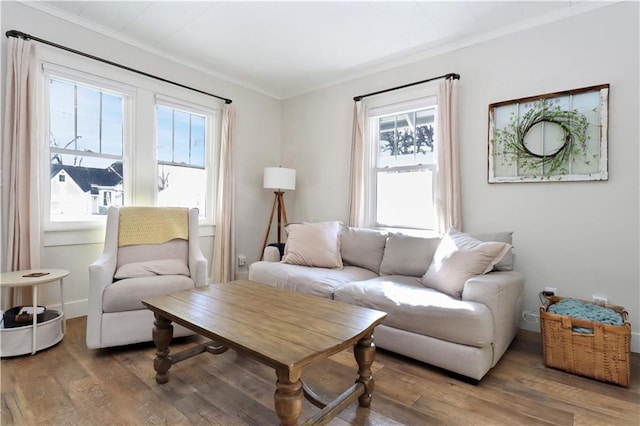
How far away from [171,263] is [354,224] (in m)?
1.93

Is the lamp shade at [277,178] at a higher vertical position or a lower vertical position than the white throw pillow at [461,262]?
higher

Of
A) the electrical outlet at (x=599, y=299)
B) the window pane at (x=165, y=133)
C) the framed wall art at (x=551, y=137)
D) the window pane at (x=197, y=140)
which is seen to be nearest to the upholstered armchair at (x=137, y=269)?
the window pane at (x=165, y=133)

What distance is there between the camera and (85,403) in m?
1.66

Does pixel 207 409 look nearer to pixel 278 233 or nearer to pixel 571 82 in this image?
pixel 278 233

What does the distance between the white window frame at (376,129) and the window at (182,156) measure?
192 centimetres

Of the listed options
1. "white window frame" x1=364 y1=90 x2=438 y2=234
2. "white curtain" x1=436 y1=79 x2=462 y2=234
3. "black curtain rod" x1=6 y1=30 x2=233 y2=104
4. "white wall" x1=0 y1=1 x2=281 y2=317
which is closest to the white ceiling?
"white wall" x1=0 y1=1 x2=281 y2=317

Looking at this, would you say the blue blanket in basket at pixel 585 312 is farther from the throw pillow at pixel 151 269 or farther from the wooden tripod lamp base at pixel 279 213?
the wooden tripod lamp base at pixel 279 213

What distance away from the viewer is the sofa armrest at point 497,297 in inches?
78.0

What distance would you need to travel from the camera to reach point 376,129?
3.79m

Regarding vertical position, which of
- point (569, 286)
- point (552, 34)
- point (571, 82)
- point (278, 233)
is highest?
point (552, 34)

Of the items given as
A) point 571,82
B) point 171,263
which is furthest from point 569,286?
point 171,263

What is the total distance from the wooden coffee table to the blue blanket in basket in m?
1.36

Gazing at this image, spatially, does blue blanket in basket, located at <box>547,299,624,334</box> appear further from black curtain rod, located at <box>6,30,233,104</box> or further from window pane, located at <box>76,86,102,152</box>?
window pane, located at <box>76,86,102,152</box>

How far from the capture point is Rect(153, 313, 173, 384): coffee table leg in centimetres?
187
